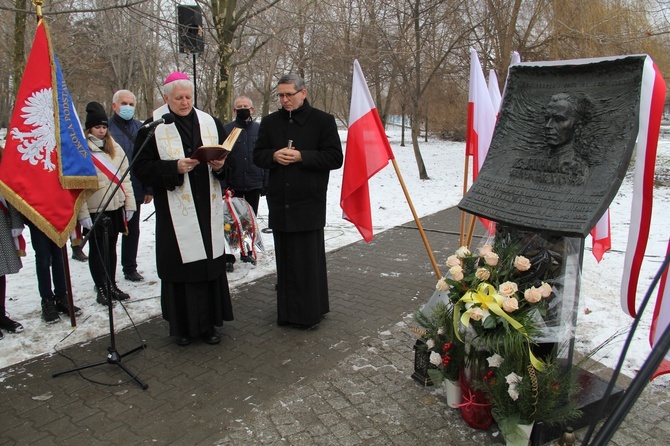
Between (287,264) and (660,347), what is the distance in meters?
3.17

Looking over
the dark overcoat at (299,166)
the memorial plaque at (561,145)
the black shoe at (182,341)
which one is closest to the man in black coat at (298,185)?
A: the dark overcoat at (299,166)

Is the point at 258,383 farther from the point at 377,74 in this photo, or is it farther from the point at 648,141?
the point at 377,74

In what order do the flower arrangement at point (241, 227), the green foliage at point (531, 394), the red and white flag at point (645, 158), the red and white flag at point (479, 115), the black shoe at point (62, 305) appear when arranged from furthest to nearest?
the flower arrangement at point (241, 227) → the black shoe at point (62, 305) → the red and white flag at point (479, 115) → the green foliage at point (531, 394) → the red and white flag at point (645, 158)

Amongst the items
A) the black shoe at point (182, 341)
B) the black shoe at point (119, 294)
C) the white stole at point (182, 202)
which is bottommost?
the black shoe at point (182, 341)

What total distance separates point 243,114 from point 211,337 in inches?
115

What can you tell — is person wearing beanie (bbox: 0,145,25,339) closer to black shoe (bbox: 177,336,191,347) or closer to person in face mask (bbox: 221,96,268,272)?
black shoe (bbox: 177,336,191,347)

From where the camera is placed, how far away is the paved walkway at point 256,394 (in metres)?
2.90

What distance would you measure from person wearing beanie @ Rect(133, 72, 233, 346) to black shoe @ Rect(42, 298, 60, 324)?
110 centimetres

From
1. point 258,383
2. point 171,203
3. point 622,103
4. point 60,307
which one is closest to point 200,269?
point 171,203

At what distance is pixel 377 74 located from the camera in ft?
61.2

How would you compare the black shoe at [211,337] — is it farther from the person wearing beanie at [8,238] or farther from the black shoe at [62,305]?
the person wearing beanie at [8,238]

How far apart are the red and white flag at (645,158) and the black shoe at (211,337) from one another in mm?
2886

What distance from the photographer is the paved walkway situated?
9.52 feet

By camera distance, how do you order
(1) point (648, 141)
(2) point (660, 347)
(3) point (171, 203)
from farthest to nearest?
(3) point (171, 203), (1) point (648, 141), (2) point (660, 347)
